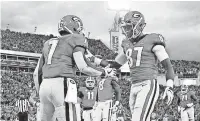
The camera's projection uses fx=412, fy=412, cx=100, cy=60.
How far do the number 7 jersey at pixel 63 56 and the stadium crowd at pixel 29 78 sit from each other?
1271 centimetres

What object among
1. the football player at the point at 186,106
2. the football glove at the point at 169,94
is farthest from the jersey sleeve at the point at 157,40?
the football player at the point at 186,106

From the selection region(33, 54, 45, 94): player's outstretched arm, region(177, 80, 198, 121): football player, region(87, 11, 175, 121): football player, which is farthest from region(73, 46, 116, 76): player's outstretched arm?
region(177, 80, 198, 121): football player

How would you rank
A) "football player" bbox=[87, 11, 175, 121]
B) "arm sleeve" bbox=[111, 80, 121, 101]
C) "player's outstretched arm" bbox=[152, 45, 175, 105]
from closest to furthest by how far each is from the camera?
"football player" bbox=[87, 11, 175, 121] < "player's outstretched arm" bbox=[152, 45, 175, 105] < "arm sleeve" bbox=[111, 80, 121, 101]

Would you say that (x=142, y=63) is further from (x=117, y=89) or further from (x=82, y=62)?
(x=117, y=89)

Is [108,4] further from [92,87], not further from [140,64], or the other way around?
[140,64]

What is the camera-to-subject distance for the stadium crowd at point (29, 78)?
25.8 metres

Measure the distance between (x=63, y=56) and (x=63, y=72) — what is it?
22 centimetres

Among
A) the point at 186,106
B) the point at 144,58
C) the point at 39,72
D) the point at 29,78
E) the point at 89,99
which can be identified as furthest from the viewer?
the point at 29,78

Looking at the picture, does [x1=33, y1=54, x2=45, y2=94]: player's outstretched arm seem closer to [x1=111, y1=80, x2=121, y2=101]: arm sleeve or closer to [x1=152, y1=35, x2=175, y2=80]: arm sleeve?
[x1=152, y1=35, x2=175, y2=80]: arm sleeve

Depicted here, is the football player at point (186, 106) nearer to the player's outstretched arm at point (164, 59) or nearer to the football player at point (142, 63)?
the football player at point (142, 63)

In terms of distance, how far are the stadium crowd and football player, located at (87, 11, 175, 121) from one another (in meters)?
12.1

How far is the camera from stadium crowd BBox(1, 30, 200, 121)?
2580 centimetres

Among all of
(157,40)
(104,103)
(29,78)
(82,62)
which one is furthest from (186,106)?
(29,78)

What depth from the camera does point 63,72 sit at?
18.4 ft
